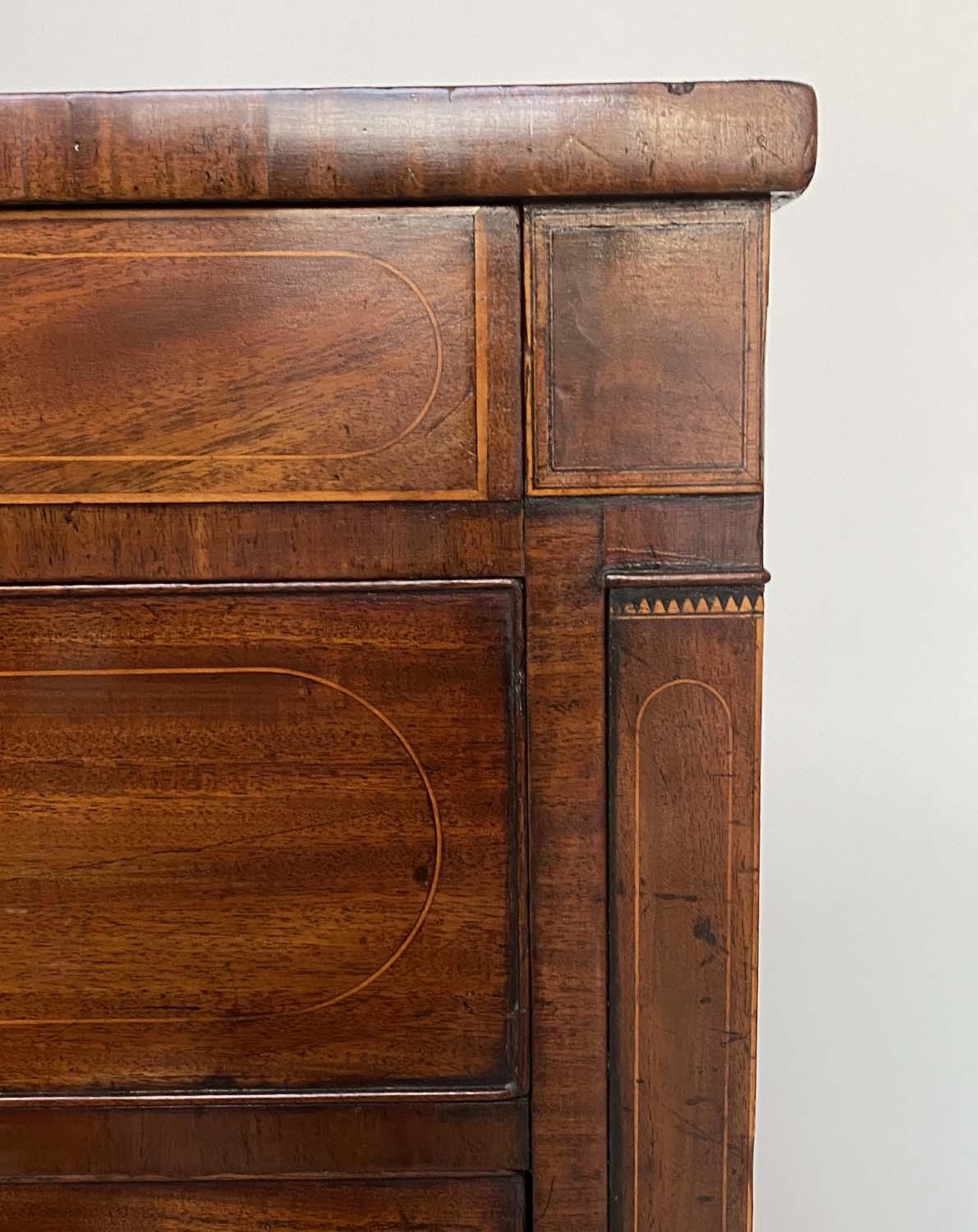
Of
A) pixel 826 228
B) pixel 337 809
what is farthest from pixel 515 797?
pixel 826 228

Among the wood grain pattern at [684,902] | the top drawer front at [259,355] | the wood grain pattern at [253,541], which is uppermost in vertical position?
the top drawer front at [259,355]

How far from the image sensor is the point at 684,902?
713mm

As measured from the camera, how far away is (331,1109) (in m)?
0.74

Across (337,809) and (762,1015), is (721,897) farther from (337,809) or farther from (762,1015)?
(762,1015)

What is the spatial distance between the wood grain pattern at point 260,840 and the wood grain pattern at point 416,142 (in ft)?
0.71

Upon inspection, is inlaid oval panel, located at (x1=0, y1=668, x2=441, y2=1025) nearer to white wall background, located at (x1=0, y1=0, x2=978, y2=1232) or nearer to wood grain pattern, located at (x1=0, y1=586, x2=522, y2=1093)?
wood grain pattern, located at (x1=0, y1=586, x2=522, y2=1093)

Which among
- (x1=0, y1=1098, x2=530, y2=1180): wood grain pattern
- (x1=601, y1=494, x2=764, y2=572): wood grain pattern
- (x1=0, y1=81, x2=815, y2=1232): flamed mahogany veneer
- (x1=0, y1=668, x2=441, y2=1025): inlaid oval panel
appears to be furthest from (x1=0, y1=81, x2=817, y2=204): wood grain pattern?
(x1=0, y1=1098, x2=530, y2=1180): wood grain pattern

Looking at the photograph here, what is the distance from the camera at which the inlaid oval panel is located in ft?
2.30

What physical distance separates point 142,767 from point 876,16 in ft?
3.28

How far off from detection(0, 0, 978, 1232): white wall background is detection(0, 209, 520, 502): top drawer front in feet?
2.03

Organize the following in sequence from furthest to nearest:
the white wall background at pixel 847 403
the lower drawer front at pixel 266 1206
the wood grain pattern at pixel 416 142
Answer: the white wall background at pixel 847 403
the lower drawer front at pixel 266 1206
the wood grain pattern at pixel 416 142

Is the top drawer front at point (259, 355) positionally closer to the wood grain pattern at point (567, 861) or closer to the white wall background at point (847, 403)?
the wood grain pattern at point (567, 861)

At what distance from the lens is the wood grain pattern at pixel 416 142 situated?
25.5 inches

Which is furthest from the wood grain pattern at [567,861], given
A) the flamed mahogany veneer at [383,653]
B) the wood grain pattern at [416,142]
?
the wood grain pattern at [416,142]
